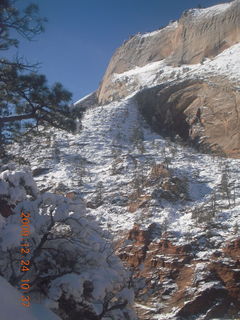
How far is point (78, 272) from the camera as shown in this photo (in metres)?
7.07

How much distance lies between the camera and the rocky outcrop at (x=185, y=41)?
5553cm

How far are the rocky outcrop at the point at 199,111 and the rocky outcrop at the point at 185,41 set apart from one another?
525 inches

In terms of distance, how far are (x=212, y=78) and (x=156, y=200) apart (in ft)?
72.7

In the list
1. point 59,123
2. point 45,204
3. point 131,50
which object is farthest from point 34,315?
point 131,50

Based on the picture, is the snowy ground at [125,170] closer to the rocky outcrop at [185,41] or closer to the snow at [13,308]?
the snow at [13,308]

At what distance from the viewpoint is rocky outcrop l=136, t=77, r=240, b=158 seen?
36188mm

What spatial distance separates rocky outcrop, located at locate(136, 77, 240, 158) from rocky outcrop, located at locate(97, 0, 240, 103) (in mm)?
13342

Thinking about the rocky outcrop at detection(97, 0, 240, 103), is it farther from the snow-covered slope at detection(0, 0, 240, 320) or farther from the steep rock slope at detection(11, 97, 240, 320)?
the steep rock slope at detection(11, 97, 240, 320)

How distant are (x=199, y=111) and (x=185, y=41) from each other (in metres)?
24.9

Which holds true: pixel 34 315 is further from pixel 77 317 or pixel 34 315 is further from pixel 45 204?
pixel 45 204

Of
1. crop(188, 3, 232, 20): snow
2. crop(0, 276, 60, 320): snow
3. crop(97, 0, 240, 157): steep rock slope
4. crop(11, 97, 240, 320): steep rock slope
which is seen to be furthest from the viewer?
crop(188, 3, 232, 20): snow
